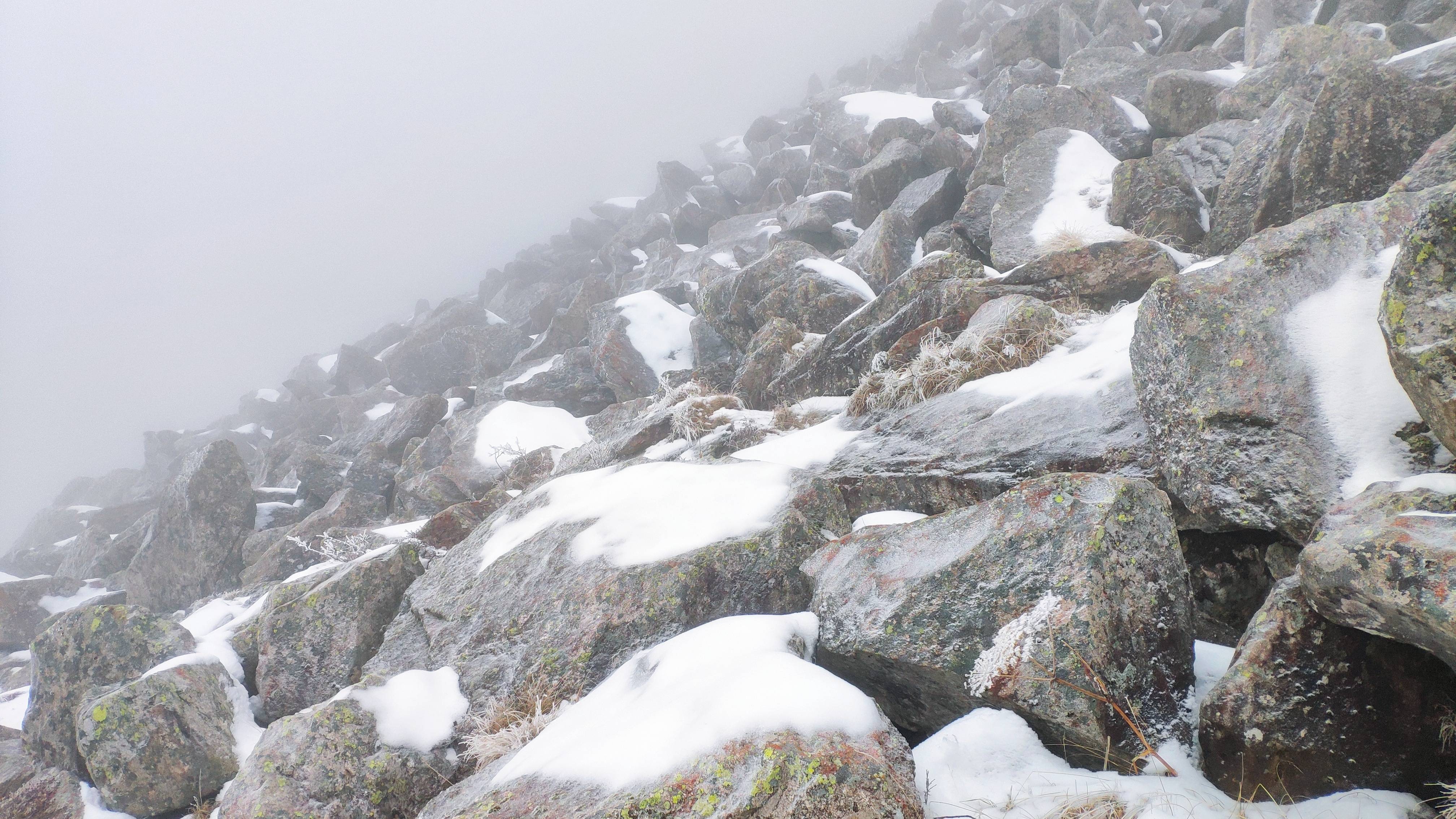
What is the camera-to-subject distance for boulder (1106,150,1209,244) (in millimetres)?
9258

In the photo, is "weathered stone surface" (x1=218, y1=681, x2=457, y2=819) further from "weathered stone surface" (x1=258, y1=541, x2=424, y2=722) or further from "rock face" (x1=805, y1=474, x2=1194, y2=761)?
"rock face" (x1=805, y1=474, x2=1194, y2=761)

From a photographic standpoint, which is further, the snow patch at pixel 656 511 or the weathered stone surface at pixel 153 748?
the weathered stone surface at pixel 153 748

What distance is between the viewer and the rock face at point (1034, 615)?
9.93 ft

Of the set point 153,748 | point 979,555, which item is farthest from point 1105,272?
point 153,748

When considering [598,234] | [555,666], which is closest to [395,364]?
[598,234]

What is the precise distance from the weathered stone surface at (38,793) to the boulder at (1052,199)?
1347 centimetres

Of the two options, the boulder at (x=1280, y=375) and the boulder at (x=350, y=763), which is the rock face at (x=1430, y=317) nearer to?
the boulder at (x=1280, y=375)

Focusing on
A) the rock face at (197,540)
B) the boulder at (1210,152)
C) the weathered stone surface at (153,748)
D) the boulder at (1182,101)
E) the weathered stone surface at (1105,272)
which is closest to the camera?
the weathered stone surface at (153,748)

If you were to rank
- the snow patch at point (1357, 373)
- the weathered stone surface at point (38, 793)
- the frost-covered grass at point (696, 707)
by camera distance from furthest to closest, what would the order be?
the weathered stone surface at point (38, 793) → the snow patch at point (1357, 373) → the frost-covered grass at point (696, 707)

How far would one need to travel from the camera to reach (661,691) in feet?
11.6

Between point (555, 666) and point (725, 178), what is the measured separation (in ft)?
117

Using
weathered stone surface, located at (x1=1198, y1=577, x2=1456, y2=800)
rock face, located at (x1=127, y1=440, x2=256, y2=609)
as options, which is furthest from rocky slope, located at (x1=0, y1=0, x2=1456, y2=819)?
rock face, located at (x1=127, y1=440, x2=256, y2=609)

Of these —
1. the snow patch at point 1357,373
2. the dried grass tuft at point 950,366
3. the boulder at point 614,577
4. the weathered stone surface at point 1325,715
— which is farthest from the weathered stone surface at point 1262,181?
the boulder at point 614,577

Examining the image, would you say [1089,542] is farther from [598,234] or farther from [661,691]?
[598,234]
